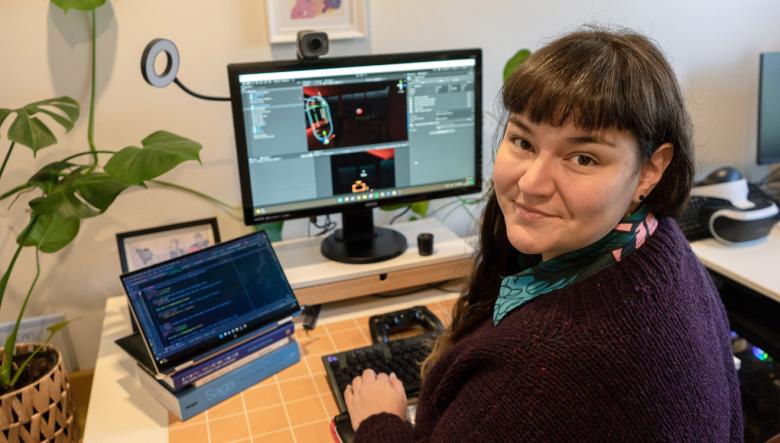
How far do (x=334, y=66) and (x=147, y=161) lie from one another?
0.48 meters

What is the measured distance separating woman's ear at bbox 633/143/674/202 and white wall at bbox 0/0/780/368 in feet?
2.63

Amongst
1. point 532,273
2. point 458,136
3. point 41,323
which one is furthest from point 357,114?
point 41,323

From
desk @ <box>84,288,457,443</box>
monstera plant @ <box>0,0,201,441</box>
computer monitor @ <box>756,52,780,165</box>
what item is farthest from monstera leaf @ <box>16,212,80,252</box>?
computer monitor @ <box>756,52,780,165</box>

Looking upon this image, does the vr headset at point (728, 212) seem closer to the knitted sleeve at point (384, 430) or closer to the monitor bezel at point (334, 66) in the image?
the monitor bezel at point (334, 66)

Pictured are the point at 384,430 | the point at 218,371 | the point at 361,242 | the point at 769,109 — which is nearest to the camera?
the point at 384,430

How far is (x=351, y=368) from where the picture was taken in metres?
1.20

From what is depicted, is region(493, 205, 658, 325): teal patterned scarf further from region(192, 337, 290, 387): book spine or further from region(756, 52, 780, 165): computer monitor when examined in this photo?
region(756, 52, 780, 165): computer monitor

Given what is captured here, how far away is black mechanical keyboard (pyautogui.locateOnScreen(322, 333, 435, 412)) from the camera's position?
1.17 metres

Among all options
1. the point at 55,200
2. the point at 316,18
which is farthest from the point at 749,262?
the point at 55,200

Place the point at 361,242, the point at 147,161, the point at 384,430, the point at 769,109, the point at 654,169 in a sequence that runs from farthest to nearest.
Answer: the point at 769,109 < the point at 361,242 < the point at 147,161 < the point at 384,430 < the point at 654,169

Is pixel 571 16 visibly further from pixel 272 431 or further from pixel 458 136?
pixel 272 431

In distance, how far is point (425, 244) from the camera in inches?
60.5

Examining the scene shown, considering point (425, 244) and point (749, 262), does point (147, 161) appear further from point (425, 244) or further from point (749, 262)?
point (749, 262)

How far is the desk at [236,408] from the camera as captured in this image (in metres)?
1.09
